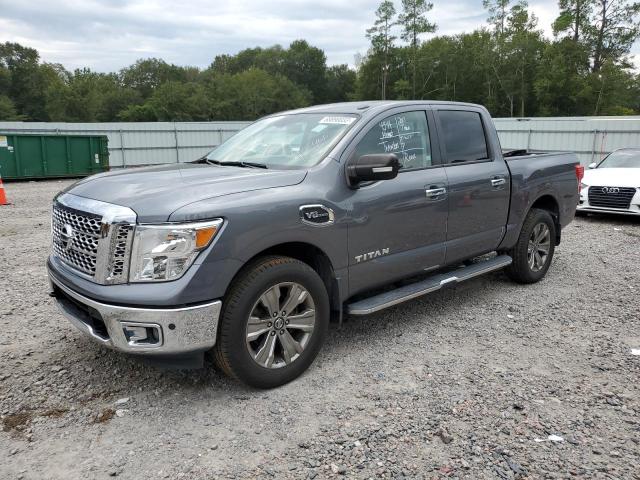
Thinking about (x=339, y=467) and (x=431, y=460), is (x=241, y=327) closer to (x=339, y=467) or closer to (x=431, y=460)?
(x=339, y=467)

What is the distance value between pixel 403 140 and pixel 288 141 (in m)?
0.94

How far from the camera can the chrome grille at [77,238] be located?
9.97 ft

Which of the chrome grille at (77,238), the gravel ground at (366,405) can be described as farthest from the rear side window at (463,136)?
the chrome grille at (77,238)

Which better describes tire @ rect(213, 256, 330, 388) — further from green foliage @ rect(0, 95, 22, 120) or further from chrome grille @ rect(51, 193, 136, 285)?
green foliage @ rect(0, 95, 22, 120)

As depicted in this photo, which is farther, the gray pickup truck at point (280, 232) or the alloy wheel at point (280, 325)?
the alloy wheel at point (280, 325)

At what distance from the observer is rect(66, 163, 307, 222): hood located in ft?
9.61

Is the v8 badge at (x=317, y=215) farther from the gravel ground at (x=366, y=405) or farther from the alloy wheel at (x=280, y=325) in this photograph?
the gravel ground at (x=366, y=405)

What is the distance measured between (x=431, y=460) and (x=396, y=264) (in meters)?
1.65

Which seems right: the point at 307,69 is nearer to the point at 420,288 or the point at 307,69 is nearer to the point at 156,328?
the point at 420,288

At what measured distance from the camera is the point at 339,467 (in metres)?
2.64

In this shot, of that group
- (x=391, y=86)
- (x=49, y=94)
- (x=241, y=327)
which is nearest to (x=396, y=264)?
(x=241, y=327)

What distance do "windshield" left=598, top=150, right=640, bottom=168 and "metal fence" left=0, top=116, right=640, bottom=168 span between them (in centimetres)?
451

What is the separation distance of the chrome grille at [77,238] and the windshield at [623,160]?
10642 millimetres

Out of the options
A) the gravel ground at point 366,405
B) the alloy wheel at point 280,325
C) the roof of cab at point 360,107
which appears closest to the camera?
the gravel ground at point 366,405
